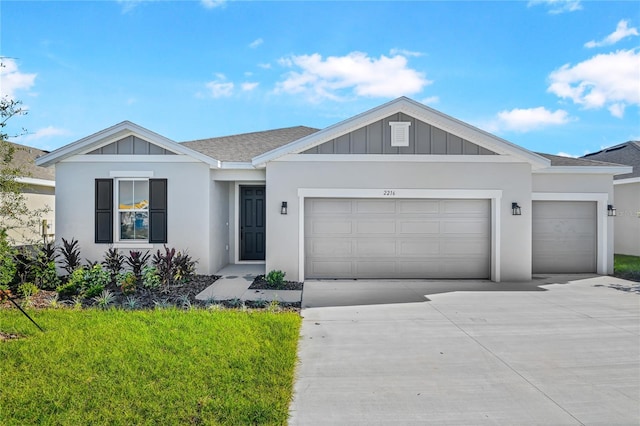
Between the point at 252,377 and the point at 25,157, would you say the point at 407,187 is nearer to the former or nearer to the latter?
the point at 252,377

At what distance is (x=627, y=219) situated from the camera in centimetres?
1459

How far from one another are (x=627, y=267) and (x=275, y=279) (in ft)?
36.8

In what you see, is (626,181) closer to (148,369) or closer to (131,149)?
(148,369)

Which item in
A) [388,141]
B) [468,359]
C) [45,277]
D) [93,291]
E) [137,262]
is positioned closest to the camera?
[468,359]

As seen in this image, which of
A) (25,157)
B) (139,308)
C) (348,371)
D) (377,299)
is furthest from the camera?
(25,157)

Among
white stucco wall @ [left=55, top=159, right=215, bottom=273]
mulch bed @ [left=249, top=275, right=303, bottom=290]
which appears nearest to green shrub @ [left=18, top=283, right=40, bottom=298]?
white stucco wall @ [left=55, top=159, right=215, bottom=273]

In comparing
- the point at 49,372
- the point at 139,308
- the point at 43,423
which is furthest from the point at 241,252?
the point at 43,423

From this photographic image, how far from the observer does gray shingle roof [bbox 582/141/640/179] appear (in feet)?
47.2

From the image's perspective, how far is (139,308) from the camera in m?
6.55

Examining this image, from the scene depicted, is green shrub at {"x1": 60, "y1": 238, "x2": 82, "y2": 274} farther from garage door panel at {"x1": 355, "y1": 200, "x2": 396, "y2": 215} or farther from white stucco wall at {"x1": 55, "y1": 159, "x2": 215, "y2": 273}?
garage door panel at {"x1": 355, "y1": 200, "x2": 396, "y2": 215}

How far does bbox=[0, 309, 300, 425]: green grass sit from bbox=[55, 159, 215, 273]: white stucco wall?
3797 millimetres

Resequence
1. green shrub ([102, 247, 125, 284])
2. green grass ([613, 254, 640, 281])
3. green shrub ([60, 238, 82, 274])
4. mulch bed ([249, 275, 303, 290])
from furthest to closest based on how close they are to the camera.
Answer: green grass ([613, 254, 640, 281]) < green shrub ([60, 238, 82, 274]) < green shrub ([102, 247, 125, 284]) < mulch bed ([249, 275, 303, 290])

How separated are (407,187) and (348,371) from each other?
A: 5949 mm

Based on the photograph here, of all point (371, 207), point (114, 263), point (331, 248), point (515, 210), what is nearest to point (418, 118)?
point (371, 207)
